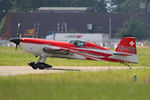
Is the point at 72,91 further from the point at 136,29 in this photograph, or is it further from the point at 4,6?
the point at 4,6

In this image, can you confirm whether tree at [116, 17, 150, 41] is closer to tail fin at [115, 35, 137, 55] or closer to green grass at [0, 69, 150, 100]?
tail fin at [115, 35, 137, 55]

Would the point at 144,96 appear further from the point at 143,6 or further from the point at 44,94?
the point at 143,6

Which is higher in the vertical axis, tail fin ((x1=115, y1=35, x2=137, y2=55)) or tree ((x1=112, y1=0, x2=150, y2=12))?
tree ((x1=112, y1=0, x2=150, y2=12))

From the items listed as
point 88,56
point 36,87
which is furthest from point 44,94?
point 88,56

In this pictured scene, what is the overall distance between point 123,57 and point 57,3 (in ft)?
356

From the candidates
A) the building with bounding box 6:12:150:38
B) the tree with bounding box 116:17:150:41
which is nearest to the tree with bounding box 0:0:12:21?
the building with bounding box 6:12:150:38

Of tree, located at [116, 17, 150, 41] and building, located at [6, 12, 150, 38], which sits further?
tree, located at [116, 17, 150, 41]

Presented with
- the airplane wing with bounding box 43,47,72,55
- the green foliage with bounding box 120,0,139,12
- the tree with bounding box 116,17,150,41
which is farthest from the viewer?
the green foliage with bounding box 120,0,139,12

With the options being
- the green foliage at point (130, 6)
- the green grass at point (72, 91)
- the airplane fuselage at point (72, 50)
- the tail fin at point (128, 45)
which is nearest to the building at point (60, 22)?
the green foliage at point (130, 6)

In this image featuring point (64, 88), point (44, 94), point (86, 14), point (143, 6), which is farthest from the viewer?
point (143, 6)

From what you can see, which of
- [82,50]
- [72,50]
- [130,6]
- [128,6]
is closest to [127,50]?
[82,50]

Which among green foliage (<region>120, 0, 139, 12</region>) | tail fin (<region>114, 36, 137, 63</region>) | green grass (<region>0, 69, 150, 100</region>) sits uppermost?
green foliage (<region>120, 0, 139, 12</region>)

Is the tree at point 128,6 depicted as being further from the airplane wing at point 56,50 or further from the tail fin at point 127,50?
the airplane wing at point 56,50

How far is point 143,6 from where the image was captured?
122 metres
